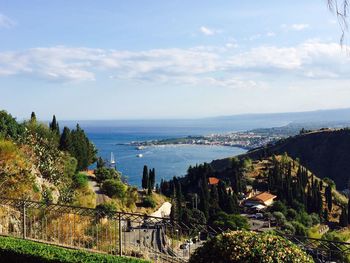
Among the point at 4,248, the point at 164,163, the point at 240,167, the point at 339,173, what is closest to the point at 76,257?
the point at 4,248

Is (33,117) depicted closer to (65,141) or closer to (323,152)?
(65,141)

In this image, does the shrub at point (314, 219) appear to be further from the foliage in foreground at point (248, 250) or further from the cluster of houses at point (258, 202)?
the foliage in foreground at point (248, 250)

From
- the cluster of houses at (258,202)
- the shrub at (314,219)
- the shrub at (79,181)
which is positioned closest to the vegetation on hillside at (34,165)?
the shrub at (79,181)

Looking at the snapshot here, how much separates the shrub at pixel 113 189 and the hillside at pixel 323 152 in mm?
60921

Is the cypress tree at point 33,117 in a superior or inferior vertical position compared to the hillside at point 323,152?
superior

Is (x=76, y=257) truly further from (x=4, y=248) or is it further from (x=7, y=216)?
(x=7, y=216)

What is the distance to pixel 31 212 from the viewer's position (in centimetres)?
1111

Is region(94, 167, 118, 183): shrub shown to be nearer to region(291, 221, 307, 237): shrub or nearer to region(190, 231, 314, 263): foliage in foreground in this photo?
region(291, 221, 307, 237): shrub

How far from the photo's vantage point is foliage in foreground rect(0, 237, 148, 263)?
597 cm

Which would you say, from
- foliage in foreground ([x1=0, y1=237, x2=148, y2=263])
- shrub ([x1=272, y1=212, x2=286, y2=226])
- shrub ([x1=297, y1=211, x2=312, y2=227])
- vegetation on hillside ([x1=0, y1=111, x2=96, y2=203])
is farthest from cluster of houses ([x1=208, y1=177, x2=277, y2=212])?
foliage in foreground ([x1=0, y1=237, x2=148, y2=263])

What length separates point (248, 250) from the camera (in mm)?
4672

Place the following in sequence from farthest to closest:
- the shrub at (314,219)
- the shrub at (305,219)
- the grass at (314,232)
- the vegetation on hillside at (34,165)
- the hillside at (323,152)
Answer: the hillside at (323,152), the shrub at (314,219), the shrub at (305,219), the grass at (314,232), the vegetation on hillside at (34,165)

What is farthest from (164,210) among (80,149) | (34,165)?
(34,165)

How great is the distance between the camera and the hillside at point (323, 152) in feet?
314
